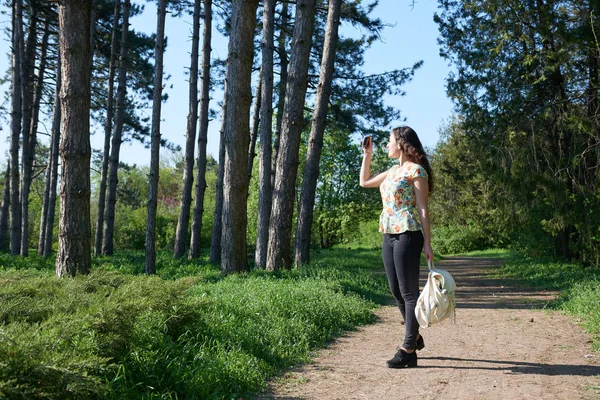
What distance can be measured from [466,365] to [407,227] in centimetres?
149

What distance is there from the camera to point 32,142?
2519cm

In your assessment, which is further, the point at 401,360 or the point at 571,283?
the point at 571,283

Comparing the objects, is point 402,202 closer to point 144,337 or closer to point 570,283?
Result: point 144,337

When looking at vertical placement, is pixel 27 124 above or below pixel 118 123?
above

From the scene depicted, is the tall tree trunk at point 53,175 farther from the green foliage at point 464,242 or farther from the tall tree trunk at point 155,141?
the green foliage at point 464,242

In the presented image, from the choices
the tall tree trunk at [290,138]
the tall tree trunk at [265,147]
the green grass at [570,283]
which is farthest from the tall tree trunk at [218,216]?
the green grass at [570,283]

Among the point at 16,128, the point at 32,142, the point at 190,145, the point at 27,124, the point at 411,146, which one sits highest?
the point at 27,124

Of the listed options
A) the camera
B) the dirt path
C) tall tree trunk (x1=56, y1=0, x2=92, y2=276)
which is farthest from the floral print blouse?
tall tree trunk (x1=56, y1=0, x2=92, y2=276)

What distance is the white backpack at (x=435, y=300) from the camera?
5316 mm

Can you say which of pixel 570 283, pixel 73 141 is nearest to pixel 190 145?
pixel 73 141

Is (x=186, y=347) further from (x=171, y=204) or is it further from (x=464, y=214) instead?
(x=171, y=204)

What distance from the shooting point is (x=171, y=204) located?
163 feet

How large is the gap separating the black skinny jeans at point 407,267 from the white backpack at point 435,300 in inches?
6.0

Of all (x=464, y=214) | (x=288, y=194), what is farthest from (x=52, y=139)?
(x=464, y=214)
